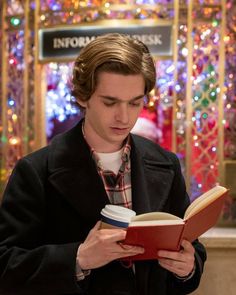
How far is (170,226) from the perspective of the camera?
151 centimetres

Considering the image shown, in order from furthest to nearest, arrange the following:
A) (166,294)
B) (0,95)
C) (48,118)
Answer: (48,118) < (0,95) < (166,294)

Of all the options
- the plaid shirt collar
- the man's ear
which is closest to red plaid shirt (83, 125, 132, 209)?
the plaid shirt collar

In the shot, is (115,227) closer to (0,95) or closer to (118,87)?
(118,87)

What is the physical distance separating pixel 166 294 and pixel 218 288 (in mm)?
615

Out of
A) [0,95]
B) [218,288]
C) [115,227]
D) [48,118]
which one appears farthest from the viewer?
[48,118]

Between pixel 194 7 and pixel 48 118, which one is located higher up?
pixel 194 7

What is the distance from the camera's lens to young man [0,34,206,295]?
1.66 m

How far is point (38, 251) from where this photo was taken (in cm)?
168

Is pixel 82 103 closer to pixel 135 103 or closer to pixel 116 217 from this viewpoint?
pixel 135 103

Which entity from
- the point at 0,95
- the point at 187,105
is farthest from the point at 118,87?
the point at 0,95

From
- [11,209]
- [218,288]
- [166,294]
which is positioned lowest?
[218,288]

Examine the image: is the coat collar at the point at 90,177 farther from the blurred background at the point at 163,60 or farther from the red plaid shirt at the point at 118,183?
the blurred background at the point at 163,60

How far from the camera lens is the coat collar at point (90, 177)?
68.6 inches

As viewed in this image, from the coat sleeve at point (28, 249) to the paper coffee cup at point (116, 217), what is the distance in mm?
154
